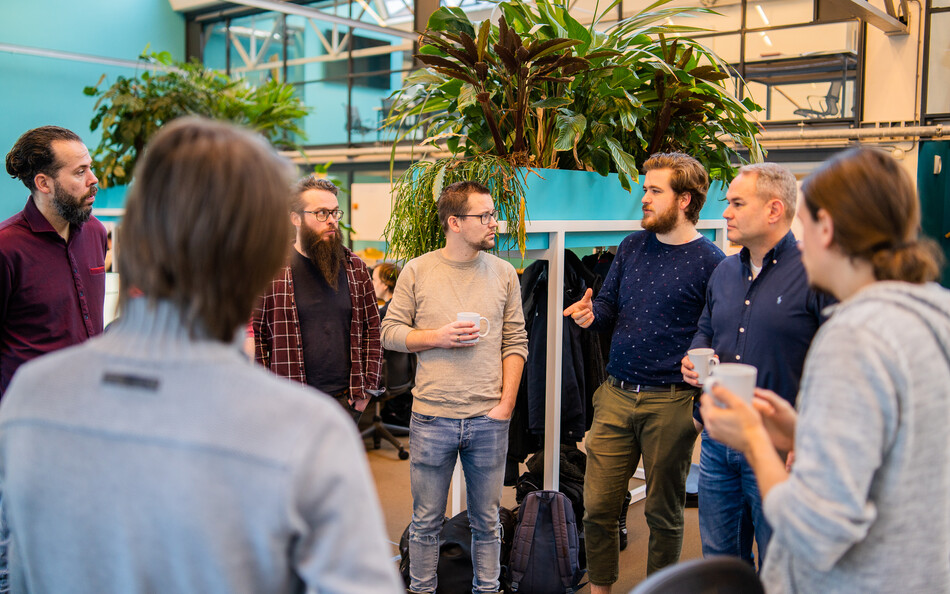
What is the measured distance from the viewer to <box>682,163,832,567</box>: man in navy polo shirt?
2.10 m

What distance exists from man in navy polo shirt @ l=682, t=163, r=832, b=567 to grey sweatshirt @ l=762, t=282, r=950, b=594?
3.34 feet

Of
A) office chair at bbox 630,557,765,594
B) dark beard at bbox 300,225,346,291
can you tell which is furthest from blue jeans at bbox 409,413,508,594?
office chair at bbox 630,557,765,594

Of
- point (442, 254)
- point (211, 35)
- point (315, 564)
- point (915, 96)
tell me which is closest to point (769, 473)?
point (315, 564)

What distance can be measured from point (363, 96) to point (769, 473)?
10068mm

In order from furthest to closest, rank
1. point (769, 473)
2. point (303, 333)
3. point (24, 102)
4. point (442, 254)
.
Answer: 1. point (24, 102)
2. point (442, 254)
3. point (303, 333)
4. point (769, 473)

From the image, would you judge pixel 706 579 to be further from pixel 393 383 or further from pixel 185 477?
pixel 393 383

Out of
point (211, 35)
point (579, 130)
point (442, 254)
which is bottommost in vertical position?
point (442, 254)

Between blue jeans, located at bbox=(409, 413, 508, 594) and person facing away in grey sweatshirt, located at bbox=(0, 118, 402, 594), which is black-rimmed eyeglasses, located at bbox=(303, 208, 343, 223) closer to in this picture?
blue jeans, located at bbox=(409, 413, 508, 594)

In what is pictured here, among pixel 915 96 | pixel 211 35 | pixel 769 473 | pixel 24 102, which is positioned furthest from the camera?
pixel 211 35

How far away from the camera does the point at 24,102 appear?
33.0 feet

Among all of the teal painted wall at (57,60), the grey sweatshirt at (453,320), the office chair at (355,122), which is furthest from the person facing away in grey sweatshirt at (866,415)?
the teal painted wall at (57,60)

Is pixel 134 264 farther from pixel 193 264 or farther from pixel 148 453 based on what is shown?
pixel 148 453

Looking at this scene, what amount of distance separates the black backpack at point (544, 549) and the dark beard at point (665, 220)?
3.66 feet

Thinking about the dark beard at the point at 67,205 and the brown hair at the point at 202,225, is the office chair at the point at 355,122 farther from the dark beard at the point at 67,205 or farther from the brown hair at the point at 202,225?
the brown hair at the point at 202,225
